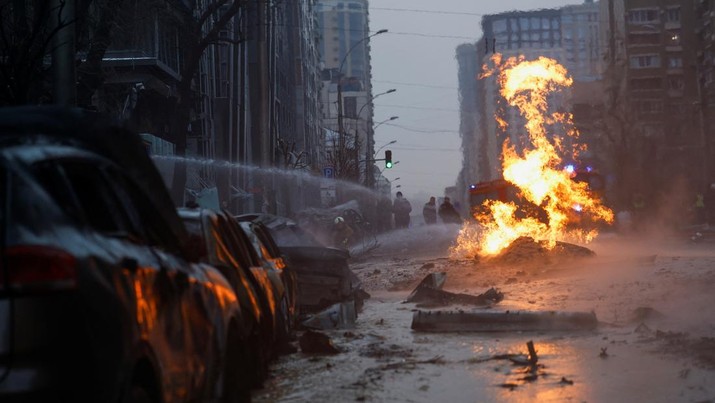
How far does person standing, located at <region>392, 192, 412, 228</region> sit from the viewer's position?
49062 mm

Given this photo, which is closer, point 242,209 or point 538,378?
point 538,378

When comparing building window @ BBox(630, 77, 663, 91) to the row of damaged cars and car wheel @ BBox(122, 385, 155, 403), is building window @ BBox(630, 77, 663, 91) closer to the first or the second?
the row of damaged cars

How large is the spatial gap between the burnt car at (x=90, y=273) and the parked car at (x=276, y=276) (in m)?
3.86

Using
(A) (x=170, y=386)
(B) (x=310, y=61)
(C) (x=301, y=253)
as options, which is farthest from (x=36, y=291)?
(B) (x=310, y=61)

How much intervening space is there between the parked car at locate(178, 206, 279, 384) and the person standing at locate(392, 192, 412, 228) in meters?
39.4

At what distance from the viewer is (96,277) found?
404 cm

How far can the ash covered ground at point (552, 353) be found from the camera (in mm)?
8414

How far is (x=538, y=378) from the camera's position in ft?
29.2

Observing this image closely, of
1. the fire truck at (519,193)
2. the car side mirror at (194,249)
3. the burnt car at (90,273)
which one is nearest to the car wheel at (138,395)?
the burnt car at (90,273)

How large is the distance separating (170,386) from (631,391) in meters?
4.35

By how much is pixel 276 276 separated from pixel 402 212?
3889 centimetres

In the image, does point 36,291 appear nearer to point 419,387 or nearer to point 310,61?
point 419,387

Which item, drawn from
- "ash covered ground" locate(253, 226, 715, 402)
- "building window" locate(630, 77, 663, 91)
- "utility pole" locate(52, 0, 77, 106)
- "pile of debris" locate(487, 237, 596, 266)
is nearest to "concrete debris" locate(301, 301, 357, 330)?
"ash covered ground" locate(253, 226, 715, 402)

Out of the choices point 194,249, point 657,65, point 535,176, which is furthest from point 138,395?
point 657,65
